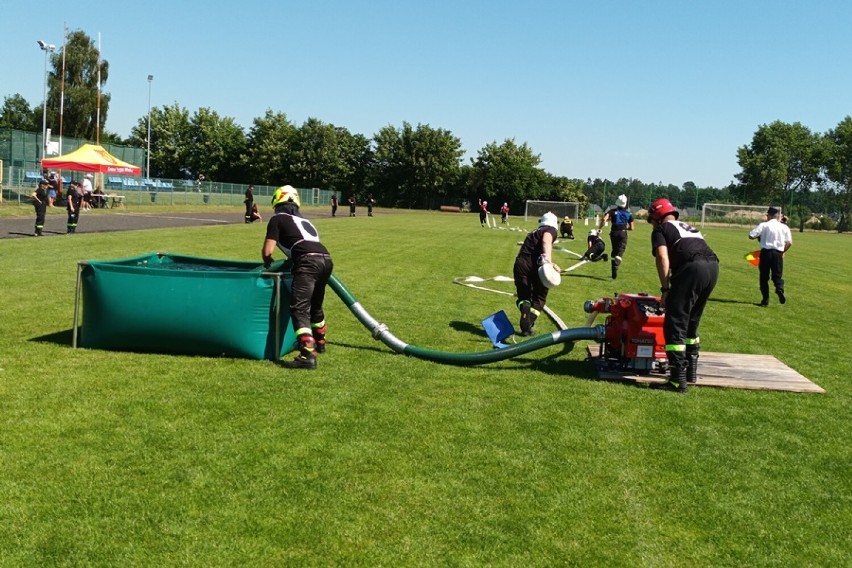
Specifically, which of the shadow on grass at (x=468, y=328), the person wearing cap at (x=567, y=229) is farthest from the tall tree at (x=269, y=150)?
the shadow on grass at (x=468, y=328)

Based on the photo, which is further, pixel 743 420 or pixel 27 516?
pixel 743 420

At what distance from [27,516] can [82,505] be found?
0.91 ft

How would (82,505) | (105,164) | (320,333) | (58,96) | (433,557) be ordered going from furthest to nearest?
(58,96) < (105,164) < (320,333) < (82,505) < (433,557)

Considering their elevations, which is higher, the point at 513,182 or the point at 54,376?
the point at 513,182

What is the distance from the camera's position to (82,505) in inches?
160

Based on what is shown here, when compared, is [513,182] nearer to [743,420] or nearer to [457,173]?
[457,173]

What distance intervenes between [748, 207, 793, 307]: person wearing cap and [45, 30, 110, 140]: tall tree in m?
73.9

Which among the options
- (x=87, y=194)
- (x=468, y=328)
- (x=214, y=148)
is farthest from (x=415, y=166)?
(x=468, y=328)

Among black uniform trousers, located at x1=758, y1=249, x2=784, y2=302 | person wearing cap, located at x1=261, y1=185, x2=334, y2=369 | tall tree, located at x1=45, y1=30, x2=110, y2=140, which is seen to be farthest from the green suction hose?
tall tree, located at x1=45, y1=30, x2=110, y2=140

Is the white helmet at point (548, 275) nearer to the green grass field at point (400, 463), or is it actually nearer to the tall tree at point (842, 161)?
the green grass field at point (400, 463)

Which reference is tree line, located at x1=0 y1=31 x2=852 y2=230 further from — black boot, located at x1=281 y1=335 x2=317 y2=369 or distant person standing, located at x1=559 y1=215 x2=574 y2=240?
black boot, located at x1=281 y1=335 x2=317 y2=369

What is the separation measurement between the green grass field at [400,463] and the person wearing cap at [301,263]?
1.13 feet

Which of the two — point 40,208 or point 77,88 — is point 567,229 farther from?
point 77,88

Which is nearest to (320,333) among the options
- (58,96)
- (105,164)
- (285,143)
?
(105,164)
